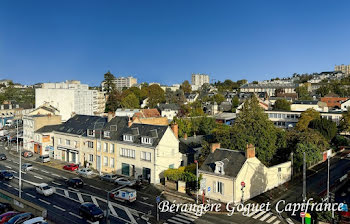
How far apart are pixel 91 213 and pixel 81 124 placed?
32741mm

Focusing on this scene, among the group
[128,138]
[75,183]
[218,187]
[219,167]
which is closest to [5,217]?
[75,183]

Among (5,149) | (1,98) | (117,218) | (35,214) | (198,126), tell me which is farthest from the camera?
(1,98)

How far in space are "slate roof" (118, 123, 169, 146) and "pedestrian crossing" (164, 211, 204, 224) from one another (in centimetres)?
1441

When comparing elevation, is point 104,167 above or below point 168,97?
below

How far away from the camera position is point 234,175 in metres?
36.1

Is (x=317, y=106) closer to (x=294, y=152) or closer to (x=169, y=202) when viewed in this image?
(x=294, y=152)

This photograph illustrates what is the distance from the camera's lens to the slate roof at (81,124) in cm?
5788

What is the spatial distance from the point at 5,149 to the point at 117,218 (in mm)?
56026

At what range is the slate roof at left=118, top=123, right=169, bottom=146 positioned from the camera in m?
47.0

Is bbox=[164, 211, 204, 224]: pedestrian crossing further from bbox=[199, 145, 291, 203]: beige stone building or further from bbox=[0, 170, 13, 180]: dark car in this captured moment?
bbox=[0, 170, 13, 180]: dark car

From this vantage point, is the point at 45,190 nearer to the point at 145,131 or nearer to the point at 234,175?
the point at 145,131

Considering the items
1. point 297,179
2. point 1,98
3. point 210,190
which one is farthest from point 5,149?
point 1,98

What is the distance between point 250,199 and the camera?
3812cm

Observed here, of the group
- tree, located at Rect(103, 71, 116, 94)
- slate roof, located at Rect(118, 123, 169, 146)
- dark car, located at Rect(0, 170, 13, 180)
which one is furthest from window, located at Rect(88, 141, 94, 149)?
tree, located at Rect(103, 71, 116, 94)
